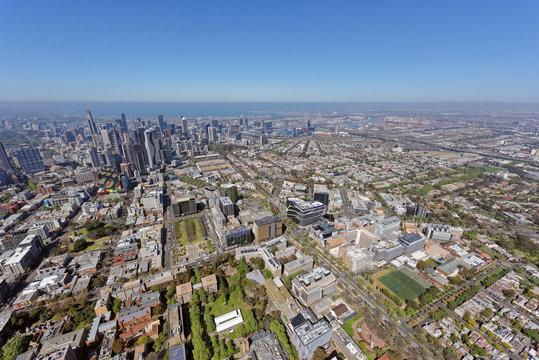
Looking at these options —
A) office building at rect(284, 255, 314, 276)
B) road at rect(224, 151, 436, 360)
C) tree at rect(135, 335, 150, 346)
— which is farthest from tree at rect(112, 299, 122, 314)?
road at rect(224, 151, 436, 360)

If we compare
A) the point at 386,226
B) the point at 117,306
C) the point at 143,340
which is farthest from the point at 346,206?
the point at 117,306

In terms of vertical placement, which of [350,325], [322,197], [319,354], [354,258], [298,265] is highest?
[322,197]

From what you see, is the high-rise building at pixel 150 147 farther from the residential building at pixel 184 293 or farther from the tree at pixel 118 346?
the tree at pixel 118 346

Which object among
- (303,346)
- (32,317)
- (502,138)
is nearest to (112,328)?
(32,317)

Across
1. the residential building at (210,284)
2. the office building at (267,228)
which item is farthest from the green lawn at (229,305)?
the office building at (267,228)

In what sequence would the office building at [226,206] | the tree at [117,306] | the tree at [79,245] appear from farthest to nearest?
1. the office building at [226,206]
2. the tree at [79,245]
3. the tree at [117,306]

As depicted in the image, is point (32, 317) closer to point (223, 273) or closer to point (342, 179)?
point (223, 273)

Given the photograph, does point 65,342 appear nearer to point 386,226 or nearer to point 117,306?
point 117,306
